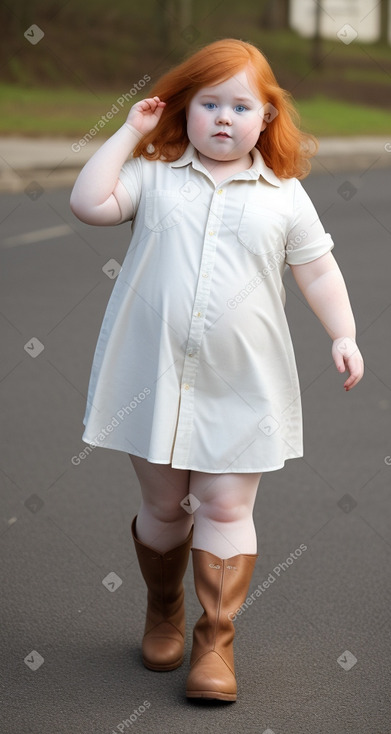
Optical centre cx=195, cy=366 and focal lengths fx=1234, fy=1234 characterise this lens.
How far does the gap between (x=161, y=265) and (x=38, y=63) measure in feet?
113

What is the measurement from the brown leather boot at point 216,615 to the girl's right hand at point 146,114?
1195mm

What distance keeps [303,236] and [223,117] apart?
397 millimetres

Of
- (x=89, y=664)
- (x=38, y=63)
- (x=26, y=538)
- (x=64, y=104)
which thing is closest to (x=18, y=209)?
(x=26, y=538)

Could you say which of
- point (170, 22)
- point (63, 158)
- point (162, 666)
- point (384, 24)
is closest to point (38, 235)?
point (63, 158)

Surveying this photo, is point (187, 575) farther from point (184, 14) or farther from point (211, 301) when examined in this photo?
point (184, 14)

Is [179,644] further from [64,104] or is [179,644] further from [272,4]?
[272,4]

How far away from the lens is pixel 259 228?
11.0 feet

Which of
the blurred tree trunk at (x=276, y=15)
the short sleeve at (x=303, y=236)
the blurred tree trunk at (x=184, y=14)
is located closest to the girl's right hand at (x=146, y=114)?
the short sleeve at (x=303, y=236)

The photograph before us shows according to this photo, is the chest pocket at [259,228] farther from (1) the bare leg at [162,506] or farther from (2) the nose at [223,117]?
(1) the bare leg at [162,506]

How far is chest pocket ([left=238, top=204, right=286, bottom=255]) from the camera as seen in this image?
336 centimetres

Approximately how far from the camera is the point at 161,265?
3.35 m

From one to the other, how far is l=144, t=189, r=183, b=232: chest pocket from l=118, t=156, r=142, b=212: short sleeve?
5cm

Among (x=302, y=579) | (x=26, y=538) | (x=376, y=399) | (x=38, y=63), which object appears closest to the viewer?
(x=302, y=579)

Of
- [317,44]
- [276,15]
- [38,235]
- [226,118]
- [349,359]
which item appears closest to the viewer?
[226,118]
